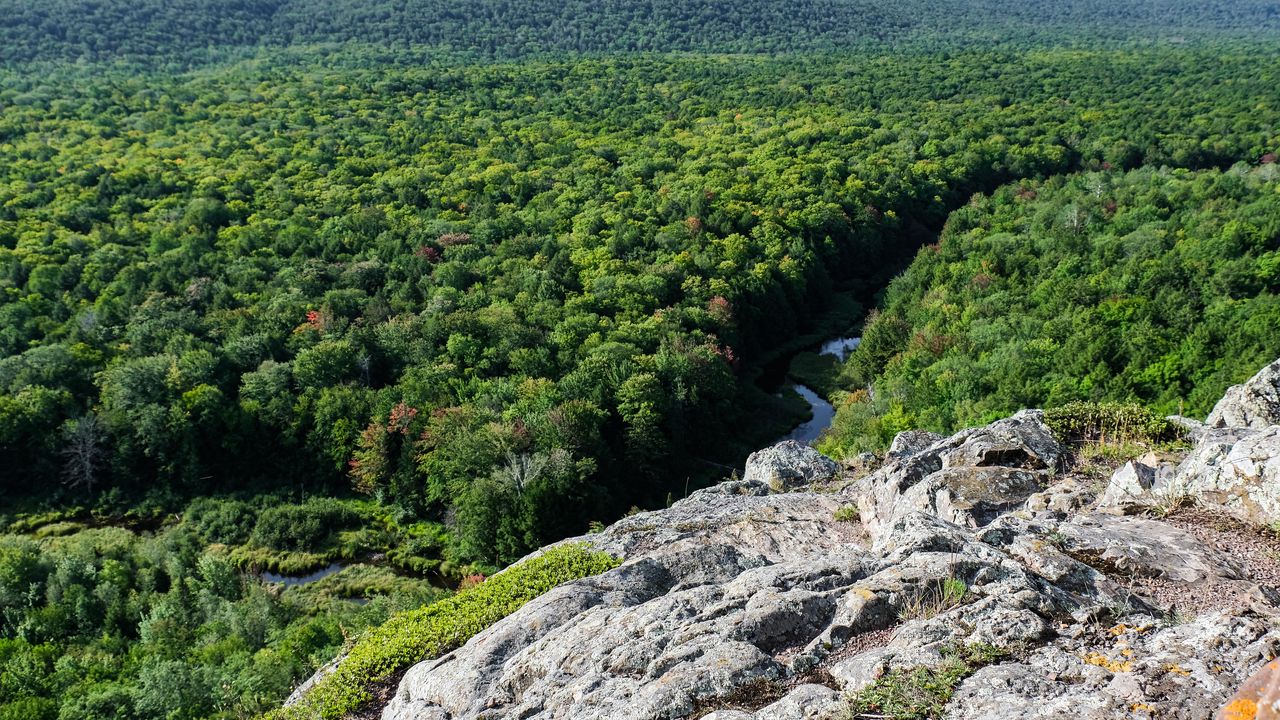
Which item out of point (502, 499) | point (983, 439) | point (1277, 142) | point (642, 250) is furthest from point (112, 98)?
point (1277, 142)

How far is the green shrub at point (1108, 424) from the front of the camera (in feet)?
59.3

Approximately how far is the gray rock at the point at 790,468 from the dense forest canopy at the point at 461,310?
45.6ft

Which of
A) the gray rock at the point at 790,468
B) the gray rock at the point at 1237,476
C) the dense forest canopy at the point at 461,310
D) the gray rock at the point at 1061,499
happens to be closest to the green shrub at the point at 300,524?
the dense forest canopy at the point at 461,310

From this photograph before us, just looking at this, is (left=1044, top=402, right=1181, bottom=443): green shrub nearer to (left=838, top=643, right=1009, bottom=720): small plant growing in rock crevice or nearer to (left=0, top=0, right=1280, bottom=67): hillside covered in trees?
(left=838, top=643, right=1009, bottom=720): small plant growing in rock crevice

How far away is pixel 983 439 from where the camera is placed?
1944 cm

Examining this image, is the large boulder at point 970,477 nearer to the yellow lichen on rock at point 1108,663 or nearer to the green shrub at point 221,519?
the yellow lichen on rock at point 1108,663

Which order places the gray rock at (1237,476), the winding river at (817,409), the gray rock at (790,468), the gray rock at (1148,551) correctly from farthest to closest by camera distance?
the winding river at (817,409) < the gray rock at (790,468) < the gray rock at (1237,476) < the gray rock at (1148,551)

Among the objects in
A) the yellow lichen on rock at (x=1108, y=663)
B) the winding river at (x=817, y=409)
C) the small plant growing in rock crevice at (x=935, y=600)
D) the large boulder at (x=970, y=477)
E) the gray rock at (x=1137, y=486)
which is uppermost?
the yellow lichen on rock at (x=1108, y=663)

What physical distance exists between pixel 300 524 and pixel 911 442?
35580 millimetres

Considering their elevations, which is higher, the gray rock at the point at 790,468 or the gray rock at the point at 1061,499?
the gray rock at the point at 1061,499

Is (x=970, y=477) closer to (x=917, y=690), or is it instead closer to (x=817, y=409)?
(x=917, y=690)

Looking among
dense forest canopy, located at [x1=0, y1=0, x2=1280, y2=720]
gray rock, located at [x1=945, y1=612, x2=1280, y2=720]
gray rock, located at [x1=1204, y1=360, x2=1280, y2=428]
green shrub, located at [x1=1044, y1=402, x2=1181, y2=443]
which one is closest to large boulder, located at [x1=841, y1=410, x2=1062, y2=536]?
Answer: green shrub, located at [x1=1044, y1=402, x2=1181, y2=443]

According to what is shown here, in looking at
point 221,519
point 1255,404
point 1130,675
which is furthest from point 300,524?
point 1130,675

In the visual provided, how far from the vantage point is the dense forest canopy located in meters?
40.6
